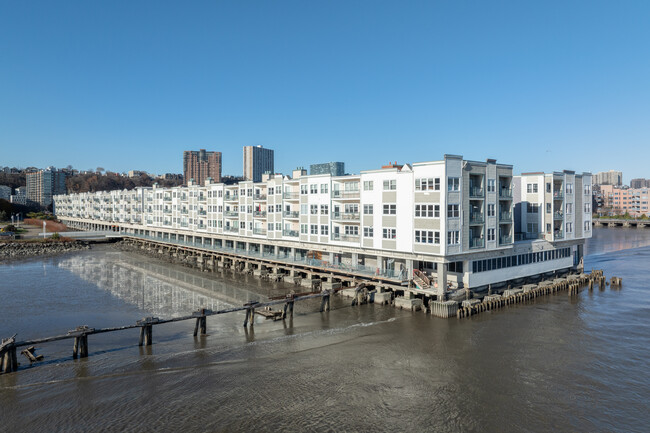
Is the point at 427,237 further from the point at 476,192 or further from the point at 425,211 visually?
the point at 476,192

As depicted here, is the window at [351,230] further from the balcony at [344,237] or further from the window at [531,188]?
the window at [531,188]

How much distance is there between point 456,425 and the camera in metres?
17.2

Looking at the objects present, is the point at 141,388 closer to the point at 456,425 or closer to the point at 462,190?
the point at 456,425

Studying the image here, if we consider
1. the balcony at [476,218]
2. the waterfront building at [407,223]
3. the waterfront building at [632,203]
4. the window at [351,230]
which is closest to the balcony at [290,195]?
the waterfront building at [407,223]

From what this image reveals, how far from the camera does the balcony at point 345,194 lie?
42653mm

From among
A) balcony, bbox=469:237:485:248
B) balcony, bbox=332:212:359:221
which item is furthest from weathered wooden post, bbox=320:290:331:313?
balcony, bbox=469:237:485:248

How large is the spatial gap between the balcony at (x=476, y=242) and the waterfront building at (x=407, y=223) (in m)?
0.11

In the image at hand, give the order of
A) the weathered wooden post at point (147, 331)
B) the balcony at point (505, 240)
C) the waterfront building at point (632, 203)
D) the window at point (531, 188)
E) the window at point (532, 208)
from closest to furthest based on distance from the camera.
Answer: the weathered wooden post at point (147, 331)
the balcony at point (505, 240)
the window at point (532, 208)
the window at point (531, 188)
the waterfront building at point (632, 203)

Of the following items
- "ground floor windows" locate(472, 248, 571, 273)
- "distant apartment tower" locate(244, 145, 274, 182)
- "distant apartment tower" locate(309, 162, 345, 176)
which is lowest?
"ground floor windows" locate(472, 248, 571, 273)

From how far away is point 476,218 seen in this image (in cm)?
3653

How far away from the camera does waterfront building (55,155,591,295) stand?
114ft

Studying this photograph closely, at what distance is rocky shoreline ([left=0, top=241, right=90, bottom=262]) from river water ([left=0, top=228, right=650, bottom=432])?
149 ft

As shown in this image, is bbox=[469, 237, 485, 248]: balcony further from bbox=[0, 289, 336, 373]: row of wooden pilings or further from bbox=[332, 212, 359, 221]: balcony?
bbox=[0, 289, 336, 373]: row of wooden pilings

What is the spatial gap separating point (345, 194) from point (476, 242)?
14417 millimetres
